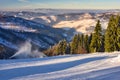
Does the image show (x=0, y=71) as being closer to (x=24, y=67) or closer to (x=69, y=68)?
(x=24, y=67)

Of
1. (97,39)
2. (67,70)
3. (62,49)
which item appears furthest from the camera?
(62,49)

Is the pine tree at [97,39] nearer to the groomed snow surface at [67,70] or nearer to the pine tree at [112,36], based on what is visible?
the pine tree at [112,36]

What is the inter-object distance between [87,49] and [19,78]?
76.5 m

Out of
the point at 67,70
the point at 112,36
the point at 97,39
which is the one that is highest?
the point at 67,70

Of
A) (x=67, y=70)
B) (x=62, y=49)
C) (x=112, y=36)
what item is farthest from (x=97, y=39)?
(x=67, y=70)

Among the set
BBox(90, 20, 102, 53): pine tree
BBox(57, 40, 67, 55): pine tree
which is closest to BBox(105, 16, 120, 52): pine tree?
BBox(90, 20, 102, 53): pine tree

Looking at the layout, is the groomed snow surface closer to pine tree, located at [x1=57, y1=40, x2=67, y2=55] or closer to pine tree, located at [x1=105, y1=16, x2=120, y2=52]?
→ pine tree, located at [x1=105, y1=16, x2=120, y2=52]

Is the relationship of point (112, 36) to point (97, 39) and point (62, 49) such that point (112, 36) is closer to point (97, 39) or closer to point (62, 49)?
point (97, 39)

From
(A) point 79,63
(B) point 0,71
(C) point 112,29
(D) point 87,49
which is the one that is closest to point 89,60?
(A) point 79,63

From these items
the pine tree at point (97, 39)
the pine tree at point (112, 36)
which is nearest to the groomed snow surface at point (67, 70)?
the pine tree at point (112, 36)

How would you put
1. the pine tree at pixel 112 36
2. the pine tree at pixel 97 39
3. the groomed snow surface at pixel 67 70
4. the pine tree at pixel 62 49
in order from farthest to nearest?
1. the pine tree at pixel 62 49
2. the pine tree at pixel 97 39
3. the pine tree at pixel 112 36
4. the groomed snow surface at pixel 67 70

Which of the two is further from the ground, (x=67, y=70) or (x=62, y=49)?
(x=67, y=70)

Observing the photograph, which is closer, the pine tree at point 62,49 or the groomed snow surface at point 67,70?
the groomed snow surface at point 67,70

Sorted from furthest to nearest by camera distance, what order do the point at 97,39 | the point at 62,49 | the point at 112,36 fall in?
1. the point at 62,49
2. the point at 97,39
3. the point at 112,36
